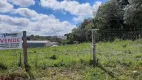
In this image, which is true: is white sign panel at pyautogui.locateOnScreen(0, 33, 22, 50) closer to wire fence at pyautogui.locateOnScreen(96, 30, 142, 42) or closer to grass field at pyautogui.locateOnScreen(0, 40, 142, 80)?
grass field at pyautogui.locateOnScreen(0, 40, 142, 80)

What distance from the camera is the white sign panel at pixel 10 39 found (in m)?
8.17

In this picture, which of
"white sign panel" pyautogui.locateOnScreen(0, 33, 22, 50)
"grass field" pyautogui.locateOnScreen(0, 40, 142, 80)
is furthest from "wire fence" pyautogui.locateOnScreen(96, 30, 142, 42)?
"white sign panel" pyautogui.locateOnScreen(0, 33, 22, 50)

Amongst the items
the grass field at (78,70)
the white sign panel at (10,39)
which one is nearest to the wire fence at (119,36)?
the grass field at (78,70)

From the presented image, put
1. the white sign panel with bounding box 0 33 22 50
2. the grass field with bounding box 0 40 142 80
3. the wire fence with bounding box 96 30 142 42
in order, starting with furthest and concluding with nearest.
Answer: the wire fence with bounding box 96 30 142 42 → the white sign panel with bounding box 0 33 22 50 → the grass field with bounding box 0 40 142 80

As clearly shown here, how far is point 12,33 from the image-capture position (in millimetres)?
8180

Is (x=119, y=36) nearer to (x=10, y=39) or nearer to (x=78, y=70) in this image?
(x=78, y=70)

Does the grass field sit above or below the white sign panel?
below

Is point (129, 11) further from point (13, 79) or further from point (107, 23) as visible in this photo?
point (13, 79)

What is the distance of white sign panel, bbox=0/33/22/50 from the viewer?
817 centimetres

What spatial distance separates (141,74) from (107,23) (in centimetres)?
2667

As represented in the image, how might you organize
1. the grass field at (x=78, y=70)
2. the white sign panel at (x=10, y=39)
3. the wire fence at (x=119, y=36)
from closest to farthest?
the grass field at (x=78, y=70) → the white sign panel at (x=10, y=39) → the wire fence at (x=119, y=36)

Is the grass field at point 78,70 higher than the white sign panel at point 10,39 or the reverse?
the reverse

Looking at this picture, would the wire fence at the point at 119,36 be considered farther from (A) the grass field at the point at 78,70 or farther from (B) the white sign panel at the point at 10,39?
(B) the white sign panel at the point at 10,39

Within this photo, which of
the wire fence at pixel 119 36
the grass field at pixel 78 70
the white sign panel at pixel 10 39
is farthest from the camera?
the wire fence at pixel 119 36
